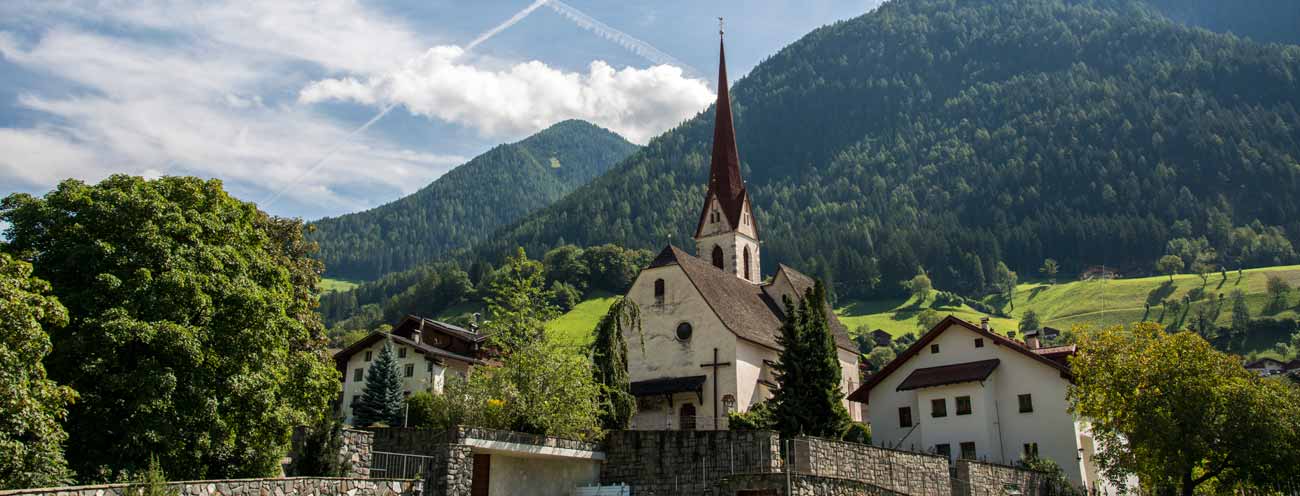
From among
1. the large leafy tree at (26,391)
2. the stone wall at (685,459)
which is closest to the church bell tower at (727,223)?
the stone wall at (685,459)

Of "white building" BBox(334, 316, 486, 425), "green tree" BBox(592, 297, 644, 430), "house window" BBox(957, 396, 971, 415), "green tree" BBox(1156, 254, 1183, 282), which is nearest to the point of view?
"green tree" BBox(592, 297, 644, 430)

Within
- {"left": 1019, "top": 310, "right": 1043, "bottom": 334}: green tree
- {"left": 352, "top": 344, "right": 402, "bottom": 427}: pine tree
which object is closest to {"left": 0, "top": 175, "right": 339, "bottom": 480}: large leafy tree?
{"left": 352, "top": 344, "right": 402, "bottom": 427}: pine tree

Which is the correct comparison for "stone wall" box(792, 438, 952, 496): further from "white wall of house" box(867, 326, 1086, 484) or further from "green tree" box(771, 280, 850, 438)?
"white wall of house" box(867, 326, 1086, 484)

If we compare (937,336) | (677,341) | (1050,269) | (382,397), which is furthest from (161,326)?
(1050,269)

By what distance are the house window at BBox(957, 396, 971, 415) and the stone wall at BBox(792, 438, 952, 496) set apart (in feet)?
38.2

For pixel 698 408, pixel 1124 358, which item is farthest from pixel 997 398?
pixel 698 408

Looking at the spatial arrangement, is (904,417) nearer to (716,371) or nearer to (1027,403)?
(1027,403)

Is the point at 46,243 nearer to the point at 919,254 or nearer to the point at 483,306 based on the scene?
→ the point at 483,306

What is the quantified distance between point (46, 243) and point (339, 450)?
7.80 metres

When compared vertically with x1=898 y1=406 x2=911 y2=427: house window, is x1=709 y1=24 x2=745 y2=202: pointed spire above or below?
above

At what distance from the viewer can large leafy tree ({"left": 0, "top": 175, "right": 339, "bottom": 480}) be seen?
18.6 metres

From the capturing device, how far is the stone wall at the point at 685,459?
24.1 m

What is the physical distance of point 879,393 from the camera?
1722 inches

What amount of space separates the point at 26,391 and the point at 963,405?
112ft
